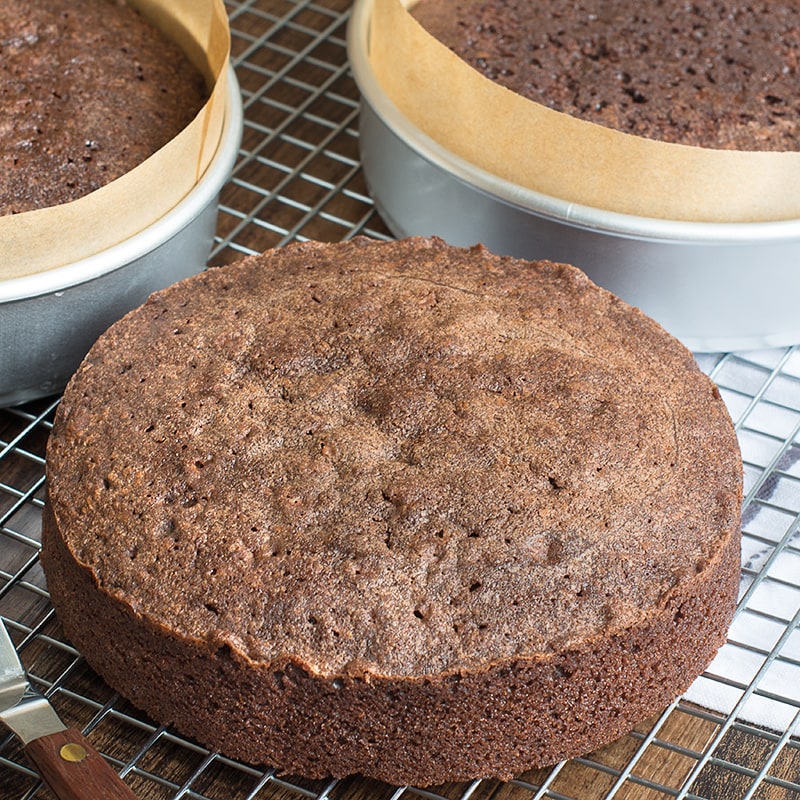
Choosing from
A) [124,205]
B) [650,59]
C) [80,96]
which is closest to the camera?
[124,205]

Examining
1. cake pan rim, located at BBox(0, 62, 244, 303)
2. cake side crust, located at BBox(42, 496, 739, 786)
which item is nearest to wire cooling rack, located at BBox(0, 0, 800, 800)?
cake side crust, located at BBox(42, 496, 739, 786)

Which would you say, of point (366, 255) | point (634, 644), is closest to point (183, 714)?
point (634, 644)

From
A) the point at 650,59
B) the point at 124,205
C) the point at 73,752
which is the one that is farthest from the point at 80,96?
the point at 73,752

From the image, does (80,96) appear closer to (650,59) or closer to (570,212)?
(570,212)

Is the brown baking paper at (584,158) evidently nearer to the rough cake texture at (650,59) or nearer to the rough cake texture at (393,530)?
the rough cake texture at (650,59)

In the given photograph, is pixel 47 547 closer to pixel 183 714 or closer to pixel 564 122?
pixel 183 714

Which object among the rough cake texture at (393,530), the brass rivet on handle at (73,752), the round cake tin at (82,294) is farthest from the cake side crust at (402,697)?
the round cake tin at (82,294)
